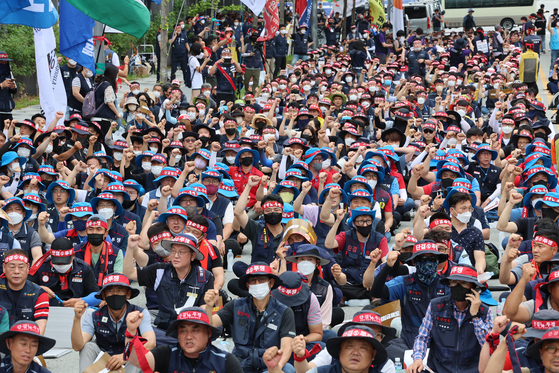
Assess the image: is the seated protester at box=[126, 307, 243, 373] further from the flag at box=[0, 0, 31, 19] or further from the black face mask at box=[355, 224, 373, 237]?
the flag at box=[0, 0, 31, 19]

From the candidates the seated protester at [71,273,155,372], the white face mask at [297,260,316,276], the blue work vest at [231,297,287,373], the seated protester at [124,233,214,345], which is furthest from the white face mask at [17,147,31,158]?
the blue work vest at [231,297,287,373]

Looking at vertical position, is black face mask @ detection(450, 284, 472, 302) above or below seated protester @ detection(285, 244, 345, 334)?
above

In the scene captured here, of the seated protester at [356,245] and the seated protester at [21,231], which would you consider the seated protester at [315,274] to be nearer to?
the seated protester at [356,245]

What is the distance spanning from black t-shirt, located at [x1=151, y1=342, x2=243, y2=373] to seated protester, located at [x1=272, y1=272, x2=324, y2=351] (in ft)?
4.04

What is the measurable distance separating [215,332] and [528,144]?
924 cm

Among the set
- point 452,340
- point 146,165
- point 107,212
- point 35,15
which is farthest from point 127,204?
point 452,340

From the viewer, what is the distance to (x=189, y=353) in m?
6.24

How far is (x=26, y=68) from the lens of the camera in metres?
23.9

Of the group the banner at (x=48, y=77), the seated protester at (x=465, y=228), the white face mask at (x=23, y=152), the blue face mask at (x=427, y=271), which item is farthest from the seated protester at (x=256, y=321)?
the banner at (x=48, y=77)

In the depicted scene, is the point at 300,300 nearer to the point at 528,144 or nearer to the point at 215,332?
the point at 215,332

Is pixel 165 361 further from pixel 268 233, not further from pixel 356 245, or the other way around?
pixel 356 245

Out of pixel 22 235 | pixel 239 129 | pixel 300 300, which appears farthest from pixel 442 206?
pixel 239 129

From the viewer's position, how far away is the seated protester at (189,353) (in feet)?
20.3

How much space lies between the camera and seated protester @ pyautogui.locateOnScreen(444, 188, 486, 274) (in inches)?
365
